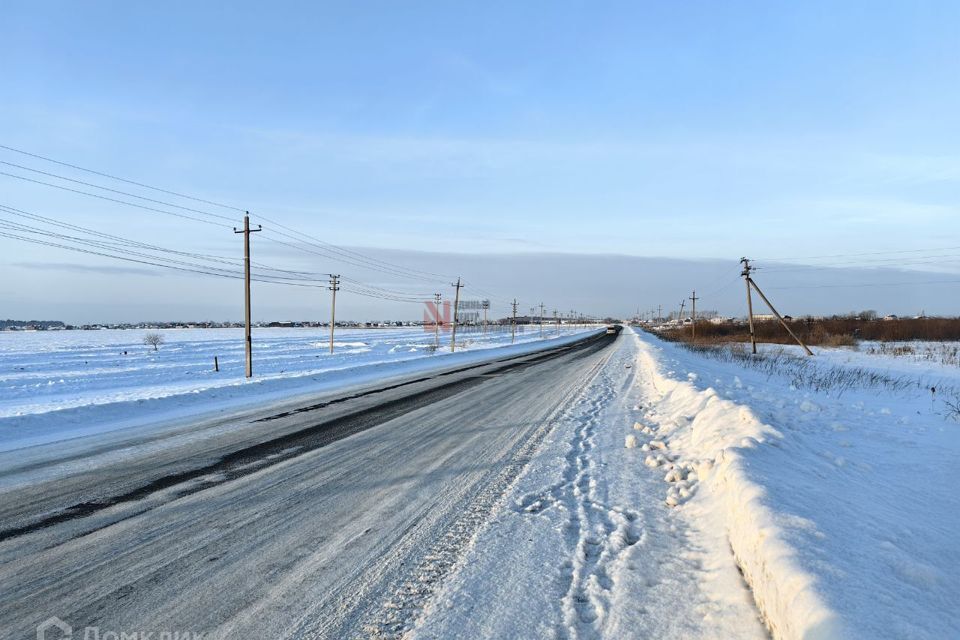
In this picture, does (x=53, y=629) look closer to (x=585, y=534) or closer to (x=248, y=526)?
(x=248, y=526)

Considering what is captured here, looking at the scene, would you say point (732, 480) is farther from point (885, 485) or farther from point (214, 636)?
point (214, 636)

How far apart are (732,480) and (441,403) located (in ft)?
25.2

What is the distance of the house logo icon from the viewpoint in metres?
2.67

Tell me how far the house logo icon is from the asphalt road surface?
0.11 feet

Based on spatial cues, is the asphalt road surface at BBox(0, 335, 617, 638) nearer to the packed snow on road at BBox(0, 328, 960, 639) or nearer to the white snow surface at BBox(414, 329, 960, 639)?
the packed snow on road at BBox(0, 328, 960, 639)

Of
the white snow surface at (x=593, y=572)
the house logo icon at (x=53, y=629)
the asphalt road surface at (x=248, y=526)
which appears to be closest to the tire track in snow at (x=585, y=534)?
the white snow surface at (x=593, y=572)

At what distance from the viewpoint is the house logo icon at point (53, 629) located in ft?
8.77

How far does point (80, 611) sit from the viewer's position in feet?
9.52

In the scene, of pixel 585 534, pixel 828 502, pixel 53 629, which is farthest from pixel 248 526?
pixel 828 502

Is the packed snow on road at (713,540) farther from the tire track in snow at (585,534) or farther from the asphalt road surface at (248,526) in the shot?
the asphalt road surface at (248,526)

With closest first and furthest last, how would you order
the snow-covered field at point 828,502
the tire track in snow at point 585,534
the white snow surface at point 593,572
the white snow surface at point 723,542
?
1. the snow-covered field at point 828,502
2. the white snow surface at point 723,542
3. the white snow surface at point 593,572
4. the tire track in snow at point 585,534

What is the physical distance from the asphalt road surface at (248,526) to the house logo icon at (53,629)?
0.03 metres

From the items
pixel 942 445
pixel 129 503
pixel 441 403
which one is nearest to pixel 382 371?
pixel 441 403

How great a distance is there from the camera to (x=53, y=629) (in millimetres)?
2740
